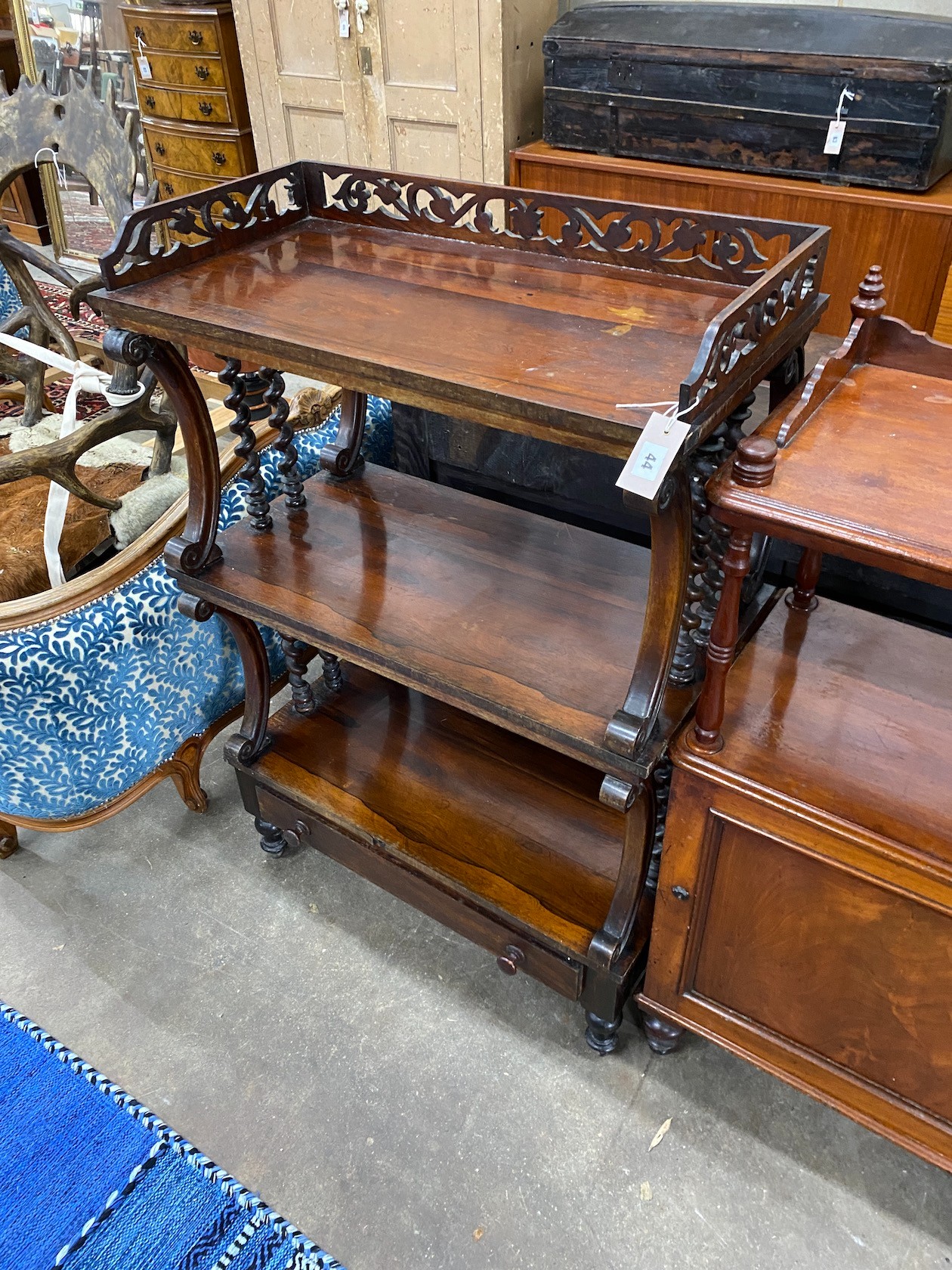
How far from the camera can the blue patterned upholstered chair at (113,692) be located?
1.54 metres

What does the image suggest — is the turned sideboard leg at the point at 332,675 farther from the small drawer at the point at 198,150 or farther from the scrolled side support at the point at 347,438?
the small drawer at the point at 198,150

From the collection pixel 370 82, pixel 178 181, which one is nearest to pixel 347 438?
pixel 370 82

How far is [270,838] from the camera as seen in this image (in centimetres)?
184

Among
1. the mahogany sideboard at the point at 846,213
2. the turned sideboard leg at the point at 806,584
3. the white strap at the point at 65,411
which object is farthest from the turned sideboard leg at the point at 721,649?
the mahogany sideboard at the point at 846,213

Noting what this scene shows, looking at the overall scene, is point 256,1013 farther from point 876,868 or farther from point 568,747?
point 876,868

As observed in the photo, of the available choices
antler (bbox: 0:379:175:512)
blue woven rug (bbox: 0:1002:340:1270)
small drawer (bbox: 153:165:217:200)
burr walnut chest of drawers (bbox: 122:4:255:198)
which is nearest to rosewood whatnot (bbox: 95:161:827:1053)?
antler (bbox: 0:379:175:512)

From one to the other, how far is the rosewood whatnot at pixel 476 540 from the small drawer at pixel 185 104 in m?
2.42

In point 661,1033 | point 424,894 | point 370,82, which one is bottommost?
point 661,1033

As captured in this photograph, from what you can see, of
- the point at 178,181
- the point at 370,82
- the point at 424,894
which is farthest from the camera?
the point at 178,181

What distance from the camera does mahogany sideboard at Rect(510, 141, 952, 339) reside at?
2109 mm

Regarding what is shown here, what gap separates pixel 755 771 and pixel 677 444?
0.45 metres

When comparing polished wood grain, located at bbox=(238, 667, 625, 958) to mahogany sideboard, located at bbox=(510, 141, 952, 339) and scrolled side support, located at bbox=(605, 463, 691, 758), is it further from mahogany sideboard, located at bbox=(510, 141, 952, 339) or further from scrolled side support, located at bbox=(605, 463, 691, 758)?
mahogany sideboard, located at bbox=(510, 141, 952, 339)

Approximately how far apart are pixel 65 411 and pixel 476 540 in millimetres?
1045

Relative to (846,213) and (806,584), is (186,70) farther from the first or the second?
(806,584)
